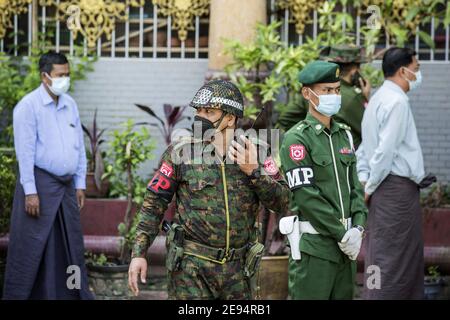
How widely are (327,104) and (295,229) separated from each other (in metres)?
0.79

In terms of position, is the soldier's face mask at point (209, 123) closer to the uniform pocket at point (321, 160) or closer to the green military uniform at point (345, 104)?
the uniform pocket at point (321, 160)

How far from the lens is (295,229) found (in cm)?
628

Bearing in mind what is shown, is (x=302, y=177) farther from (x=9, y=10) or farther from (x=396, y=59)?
(x=9, y=10)

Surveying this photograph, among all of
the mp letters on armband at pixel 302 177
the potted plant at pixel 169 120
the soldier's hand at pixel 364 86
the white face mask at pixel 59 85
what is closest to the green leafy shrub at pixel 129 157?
the potted plant at pixel 169 120

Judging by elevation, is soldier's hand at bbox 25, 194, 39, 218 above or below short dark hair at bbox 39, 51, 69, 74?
below

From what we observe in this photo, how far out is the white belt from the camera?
20.5 feet

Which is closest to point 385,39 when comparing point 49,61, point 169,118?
point 169,118

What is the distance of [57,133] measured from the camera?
832 cm

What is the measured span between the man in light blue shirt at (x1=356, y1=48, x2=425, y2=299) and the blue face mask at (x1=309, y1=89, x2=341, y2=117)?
1.44 m

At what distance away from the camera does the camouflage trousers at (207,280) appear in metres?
5.46

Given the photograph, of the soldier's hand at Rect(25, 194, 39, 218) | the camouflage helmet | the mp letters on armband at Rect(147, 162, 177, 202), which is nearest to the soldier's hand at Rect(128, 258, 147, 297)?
the mp letters on armband at Rect(147, 162, 177, 202)

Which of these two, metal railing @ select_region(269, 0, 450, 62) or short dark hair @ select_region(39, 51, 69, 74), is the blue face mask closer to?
short dark hair @ select_region(39, 51, 69, 74)

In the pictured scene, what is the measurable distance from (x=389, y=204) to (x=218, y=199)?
109 inches

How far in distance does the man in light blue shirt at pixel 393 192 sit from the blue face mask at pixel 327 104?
1.44 m
